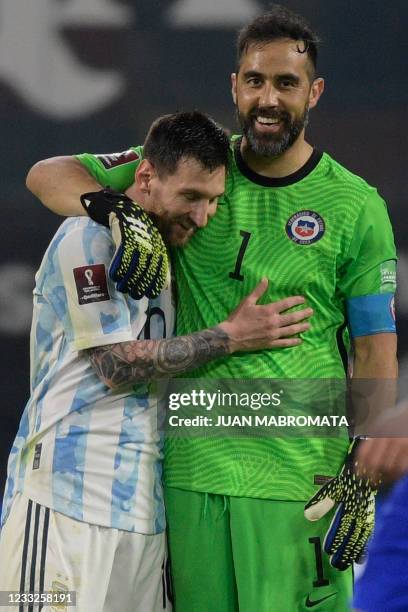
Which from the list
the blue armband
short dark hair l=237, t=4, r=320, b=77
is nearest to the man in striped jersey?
the blue armband

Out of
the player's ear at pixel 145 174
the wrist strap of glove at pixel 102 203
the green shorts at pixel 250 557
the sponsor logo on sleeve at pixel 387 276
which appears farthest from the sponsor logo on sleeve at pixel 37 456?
the sponsor logo on sleeve at pixel 387 276

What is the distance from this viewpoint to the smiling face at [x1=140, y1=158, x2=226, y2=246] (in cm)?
243

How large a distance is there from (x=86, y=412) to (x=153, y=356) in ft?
0.62

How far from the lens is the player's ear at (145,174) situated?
2.47 meters

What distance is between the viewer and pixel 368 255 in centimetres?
250

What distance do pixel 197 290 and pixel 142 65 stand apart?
1150 millimetres

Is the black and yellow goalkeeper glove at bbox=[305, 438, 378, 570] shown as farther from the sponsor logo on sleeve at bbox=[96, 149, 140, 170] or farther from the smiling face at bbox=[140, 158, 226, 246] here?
the sponsor logo on sleeve at bbox=[96, 149, 140, 170]

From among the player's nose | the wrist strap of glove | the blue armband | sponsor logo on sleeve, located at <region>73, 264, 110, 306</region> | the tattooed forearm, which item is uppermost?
the player's nose

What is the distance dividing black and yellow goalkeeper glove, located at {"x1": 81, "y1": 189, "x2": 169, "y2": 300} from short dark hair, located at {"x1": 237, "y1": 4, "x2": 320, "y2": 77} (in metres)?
0.48

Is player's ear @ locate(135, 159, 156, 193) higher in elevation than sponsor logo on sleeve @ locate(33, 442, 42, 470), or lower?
higher

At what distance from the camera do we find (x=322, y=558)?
8.06 ft

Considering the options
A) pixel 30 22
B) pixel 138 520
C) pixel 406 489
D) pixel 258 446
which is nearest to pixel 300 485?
pixel 258 446

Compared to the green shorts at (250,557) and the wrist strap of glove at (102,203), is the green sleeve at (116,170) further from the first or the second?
the green shorts at (250,557)

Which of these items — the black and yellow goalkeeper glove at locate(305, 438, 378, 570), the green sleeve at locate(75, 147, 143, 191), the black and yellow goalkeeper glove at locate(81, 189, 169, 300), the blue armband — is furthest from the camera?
the green sleeve at locate(75, 147, 143, 191)
